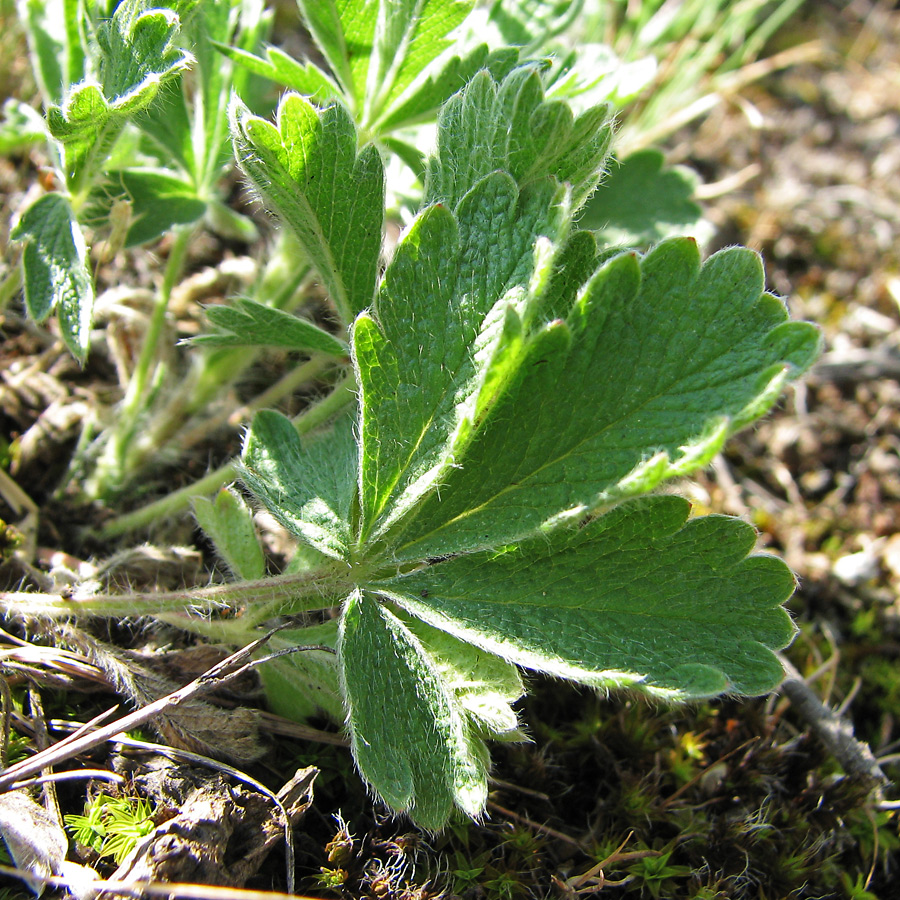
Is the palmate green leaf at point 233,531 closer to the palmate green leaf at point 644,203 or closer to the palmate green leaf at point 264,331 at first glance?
the palmate green leaf at point 264,331

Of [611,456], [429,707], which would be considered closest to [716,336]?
[611,456]

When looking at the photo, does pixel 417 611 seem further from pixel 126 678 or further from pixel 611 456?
pixel 126 678

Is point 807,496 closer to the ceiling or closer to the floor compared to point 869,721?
closer to the ceiling

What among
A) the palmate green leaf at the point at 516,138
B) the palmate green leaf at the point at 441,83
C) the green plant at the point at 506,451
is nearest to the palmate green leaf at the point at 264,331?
the green plant at the point at 506,451

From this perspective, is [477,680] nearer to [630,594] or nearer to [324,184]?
[630,594]

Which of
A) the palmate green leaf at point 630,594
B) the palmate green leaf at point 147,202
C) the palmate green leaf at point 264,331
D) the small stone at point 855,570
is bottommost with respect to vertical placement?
the small stone at point 855,570

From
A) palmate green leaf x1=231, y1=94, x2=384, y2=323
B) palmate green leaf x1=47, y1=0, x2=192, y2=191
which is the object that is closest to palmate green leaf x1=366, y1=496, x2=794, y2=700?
palmate green leaf x1=231, y1=94, x2=384, y2=323
